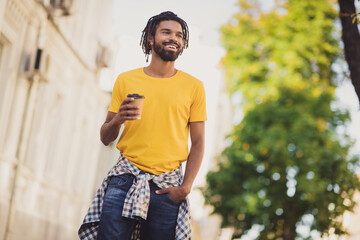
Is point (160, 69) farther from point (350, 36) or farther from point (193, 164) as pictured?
point (350, 36)

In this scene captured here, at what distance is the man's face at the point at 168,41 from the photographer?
12.4 feet

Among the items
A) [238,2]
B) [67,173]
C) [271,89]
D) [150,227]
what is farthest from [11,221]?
[238,2]

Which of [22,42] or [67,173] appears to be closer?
[22,42]

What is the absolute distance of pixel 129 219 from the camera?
3.57m

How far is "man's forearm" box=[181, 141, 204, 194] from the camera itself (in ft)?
12.1

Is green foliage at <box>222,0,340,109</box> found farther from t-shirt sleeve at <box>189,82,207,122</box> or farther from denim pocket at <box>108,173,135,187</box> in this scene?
denim pocket at <box>108,173,135,187</box>

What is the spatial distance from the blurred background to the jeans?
7257 millimetres

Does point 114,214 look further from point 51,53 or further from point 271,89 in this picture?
point 271,89

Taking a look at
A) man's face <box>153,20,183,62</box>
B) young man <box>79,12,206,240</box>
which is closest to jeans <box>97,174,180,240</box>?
young man <box>79,12,206,240</box>

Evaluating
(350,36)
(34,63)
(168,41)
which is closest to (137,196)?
(168,41)

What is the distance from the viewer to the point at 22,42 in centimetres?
1295

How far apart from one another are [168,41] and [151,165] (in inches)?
29.5

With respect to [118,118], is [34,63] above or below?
above

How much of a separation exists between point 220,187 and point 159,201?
20.6 meters
